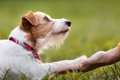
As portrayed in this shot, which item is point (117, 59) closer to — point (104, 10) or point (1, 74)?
point (1, 74)

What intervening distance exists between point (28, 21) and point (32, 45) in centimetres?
39

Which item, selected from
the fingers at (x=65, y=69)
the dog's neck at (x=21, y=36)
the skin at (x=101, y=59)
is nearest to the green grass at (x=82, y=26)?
the fingers at (x=65, y=69)

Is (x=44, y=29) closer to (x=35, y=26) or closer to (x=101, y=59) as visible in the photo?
(x=35, y=26)

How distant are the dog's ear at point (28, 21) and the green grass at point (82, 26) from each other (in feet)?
3.15

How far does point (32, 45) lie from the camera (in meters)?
9.23

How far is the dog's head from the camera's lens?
9.39 meters

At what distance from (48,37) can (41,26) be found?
204 millimetres

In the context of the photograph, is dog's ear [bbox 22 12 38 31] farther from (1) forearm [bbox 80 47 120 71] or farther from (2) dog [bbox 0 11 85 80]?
(1) forearm [bbox 80 47 120 71]

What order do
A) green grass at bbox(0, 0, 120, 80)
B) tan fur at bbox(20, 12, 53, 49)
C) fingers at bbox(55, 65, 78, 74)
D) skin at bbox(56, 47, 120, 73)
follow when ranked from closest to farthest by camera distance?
1. skin at bbox(56, 47, 120, 73)
2. fingers at bbox(55, 65, 78, 74)
3. green grass at bbox(0, 0, 120, 80)
4. tan fur at bbox(20, 12, 53, 49)

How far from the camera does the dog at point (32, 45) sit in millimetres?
8836

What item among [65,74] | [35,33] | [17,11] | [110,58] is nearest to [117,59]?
[110,58]

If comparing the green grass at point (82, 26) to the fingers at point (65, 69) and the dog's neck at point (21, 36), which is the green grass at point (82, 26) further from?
the dog's neck at point (21, 36)

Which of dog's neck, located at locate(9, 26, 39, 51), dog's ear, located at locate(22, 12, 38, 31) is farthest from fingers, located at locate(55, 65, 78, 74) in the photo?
dog's ear, located at locate(22, 12, 38, 31)

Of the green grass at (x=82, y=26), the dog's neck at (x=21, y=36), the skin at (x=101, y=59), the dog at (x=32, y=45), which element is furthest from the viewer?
the green grass at (x=82, y=26)
